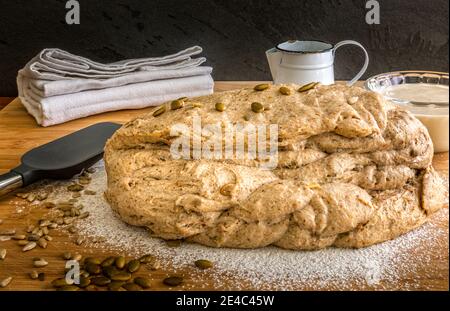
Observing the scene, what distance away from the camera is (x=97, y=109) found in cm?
170

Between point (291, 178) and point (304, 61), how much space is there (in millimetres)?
530

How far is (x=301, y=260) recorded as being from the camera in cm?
105

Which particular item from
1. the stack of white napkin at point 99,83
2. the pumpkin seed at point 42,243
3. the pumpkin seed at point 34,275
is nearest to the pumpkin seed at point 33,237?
the pumpkin seed at point 42,243

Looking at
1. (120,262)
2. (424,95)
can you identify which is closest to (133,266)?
(120,262)

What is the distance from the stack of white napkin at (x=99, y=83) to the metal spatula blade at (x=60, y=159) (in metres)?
0.22

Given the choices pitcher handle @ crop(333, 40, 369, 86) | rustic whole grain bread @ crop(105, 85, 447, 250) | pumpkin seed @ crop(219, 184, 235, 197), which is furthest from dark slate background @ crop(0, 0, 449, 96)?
pumpkin seed @ crop(219, 184, 235, 197)

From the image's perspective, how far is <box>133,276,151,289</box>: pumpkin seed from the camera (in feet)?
3.23

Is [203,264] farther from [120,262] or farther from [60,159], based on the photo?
[60,159]

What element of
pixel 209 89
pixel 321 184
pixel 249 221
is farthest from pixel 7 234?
pixel 209 89

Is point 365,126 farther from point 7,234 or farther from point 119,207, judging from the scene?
point 7,234

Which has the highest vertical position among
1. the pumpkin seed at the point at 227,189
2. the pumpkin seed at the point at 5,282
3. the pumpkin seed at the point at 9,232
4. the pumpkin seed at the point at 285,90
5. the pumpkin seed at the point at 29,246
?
the pumpkin seed at the point at 285,90

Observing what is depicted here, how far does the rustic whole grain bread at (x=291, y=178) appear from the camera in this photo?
1033 millimetres

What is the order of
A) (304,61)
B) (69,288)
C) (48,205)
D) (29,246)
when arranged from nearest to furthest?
(69,288) → (29,246) → (48,205) → (304,61)

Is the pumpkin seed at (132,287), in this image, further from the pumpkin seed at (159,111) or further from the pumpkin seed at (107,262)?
the pumpkin seed at (159,111)
